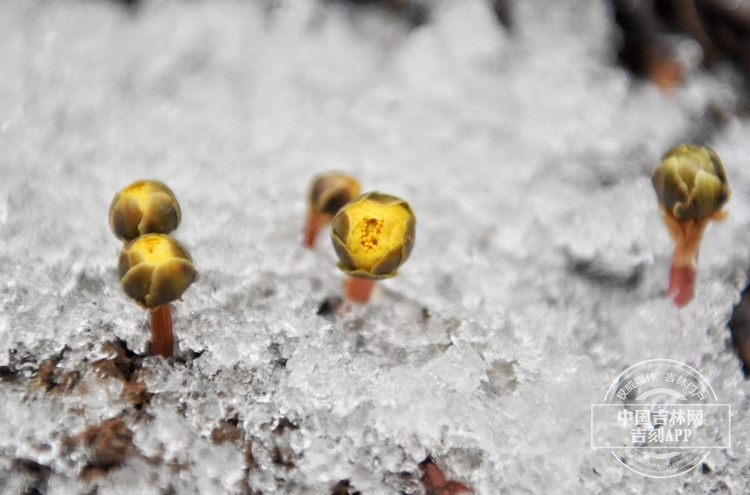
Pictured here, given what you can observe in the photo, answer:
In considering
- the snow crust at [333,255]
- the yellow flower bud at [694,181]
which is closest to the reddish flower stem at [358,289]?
the snow crust at [333,255]

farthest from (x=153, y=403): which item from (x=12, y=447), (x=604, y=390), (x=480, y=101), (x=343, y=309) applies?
(x=480, y=101)

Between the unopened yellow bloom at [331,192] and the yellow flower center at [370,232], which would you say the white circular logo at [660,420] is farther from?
the unopened yellow bloom at [331,192]

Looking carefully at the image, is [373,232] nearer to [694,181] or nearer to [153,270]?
[153,270]

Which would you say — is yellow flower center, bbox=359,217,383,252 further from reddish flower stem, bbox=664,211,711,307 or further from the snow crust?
reddish flower stem, bbox=664,211,711,307

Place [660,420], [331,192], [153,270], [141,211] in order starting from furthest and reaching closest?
[331,192] → [660,420] → [141,211] → [153,270]

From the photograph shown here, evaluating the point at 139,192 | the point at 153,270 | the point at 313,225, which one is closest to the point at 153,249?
the point at 153,270

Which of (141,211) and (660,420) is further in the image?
(660,420)
